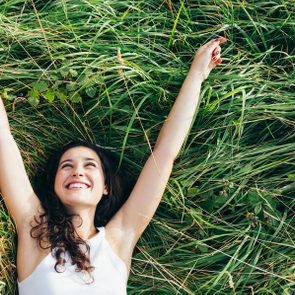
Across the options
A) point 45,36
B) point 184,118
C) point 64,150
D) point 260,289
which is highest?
point 45,36

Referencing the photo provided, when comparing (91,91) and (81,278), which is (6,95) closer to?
(91,91)

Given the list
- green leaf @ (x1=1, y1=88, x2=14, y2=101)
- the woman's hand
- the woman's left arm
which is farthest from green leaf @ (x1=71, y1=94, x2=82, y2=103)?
the woman's hand

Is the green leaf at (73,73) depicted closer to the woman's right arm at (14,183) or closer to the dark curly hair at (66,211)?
the dark curly hair at (66,211)

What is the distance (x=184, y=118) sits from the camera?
11.6ft

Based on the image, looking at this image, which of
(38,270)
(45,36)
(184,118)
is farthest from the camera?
(45,36)

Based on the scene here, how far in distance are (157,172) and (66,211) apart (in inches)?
24.5

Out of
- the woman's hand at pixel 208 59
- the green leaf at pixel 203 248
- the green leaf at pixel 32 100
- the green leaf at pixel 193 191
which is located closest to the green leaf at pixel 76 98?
the green leaf at pixel 32 100

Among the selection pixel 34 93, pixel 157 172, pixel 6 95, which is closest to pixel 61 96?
pixel 34 93

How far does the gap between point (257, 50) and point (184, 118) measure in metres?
0.82

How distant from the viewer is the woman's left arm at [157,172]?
11.4ft

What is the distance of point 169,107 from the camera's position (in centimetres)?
383

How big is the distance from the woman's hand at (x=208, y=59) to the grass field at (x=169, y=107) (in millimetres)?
97

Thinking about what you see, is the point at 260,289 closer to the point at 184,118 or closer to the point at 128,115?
the point at 184,118

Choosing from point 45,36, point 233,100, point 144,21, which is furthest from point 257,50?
point 45,36
